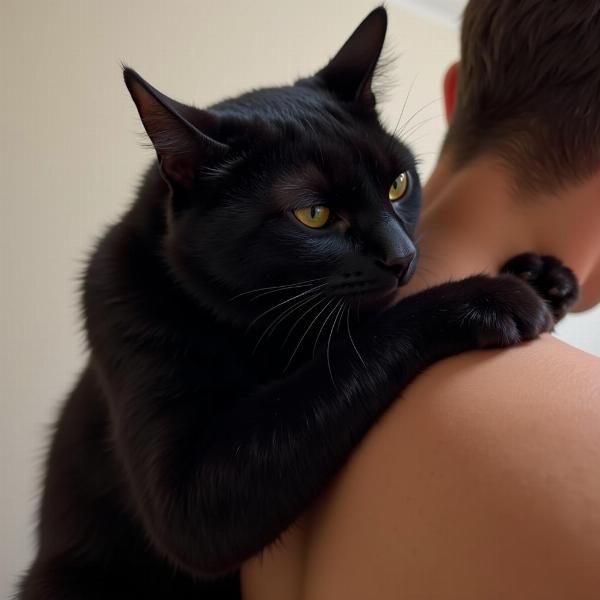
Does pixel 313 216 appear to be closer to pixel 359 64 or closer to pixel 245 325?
pixel 245 325

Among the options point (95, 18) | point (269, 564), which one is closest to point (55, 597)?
point (269, 564)

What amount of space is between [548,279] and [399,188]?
0.72ft

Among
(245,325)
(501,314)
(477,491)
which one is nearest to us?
(477,491)

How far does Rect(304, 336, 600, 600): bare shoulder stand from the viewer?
366 millimetres

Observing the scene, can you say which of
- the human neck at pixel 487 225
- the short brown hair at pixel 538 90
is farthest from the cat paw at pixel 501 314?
the short brown hair at pixel 538 90

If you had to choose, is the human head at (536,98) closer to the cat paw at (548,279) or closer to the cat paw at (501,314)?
the cat paw at (548,279)

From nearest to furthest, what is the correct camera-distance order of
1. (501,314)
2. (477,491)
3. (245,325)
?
(477,491), (501,314), (245,325)

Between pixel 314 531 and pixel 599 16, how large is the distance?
0.64 metres

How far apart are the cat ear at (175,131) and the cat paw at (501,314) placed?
11.8 inches

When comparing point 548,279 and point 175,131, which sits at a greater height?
point 175,131

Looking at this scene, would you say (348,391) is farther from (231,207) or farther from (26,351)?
(26,351)

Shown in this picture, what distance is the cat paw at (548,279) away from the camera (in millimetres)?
696

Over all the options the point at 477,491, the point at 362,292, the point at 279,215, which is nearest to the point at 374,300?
the point at 362,292

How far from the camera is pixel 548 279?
0.71 m
